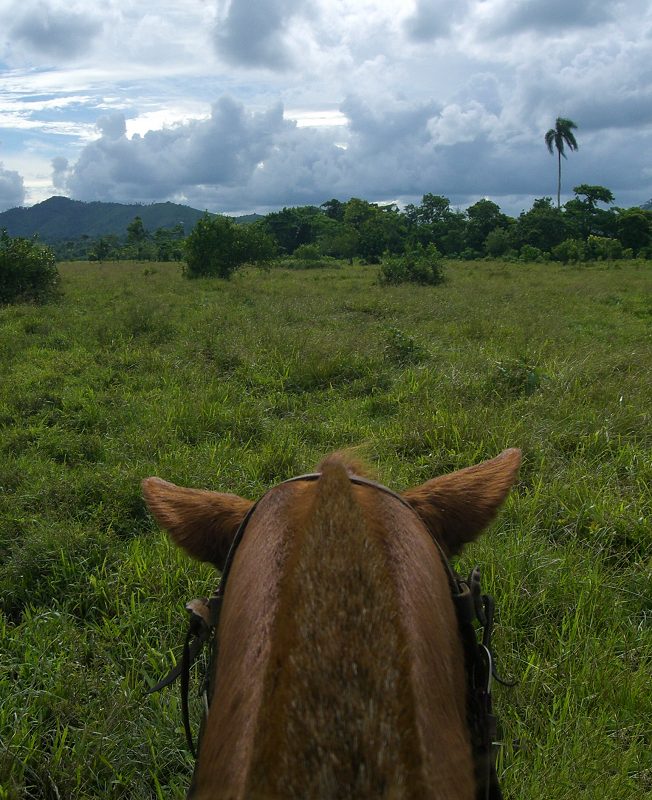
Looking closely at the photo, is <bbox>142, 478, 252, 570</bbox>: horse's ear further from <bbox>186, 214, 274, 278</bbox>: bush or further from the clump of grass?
<bbox>186, 214, 274, 278</bbox>: bush

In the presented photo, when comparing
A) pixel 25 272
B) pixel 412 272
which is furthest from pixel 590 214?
pixel 25 272

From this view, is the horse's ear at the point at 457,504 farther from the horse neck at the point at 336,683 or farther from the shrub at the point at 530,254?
the shrub at the point at 530,254

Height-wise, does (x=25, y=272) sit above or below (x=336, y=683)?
above

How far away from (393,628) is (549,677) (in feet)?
6.35

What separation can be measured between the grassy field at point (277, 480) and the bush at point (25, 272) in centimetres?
423

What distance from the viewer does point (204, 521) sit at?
48.6 inches

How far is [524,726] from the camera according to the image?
209 centimetres

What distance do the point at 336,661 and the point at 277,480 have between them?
3.37 m

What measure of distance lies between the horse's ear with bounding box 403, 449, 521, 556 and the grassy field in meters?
1.08

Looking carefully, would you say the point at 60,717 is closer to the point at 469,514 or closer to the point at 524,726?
the point at 524,726

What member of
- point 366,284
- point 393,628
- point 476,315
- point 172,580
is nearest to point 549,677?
point 172,580

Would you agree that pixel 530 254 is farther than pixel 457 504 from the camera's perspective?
Yes

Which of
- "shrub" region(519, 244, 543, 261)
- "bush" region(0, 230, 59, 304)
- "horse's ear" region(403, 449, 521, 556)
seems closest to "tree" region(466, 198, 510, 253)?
"shrub" region(519, 244, 543, 261)

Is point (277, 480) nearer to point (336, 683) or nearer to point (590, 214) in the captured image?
point (336, 683)
